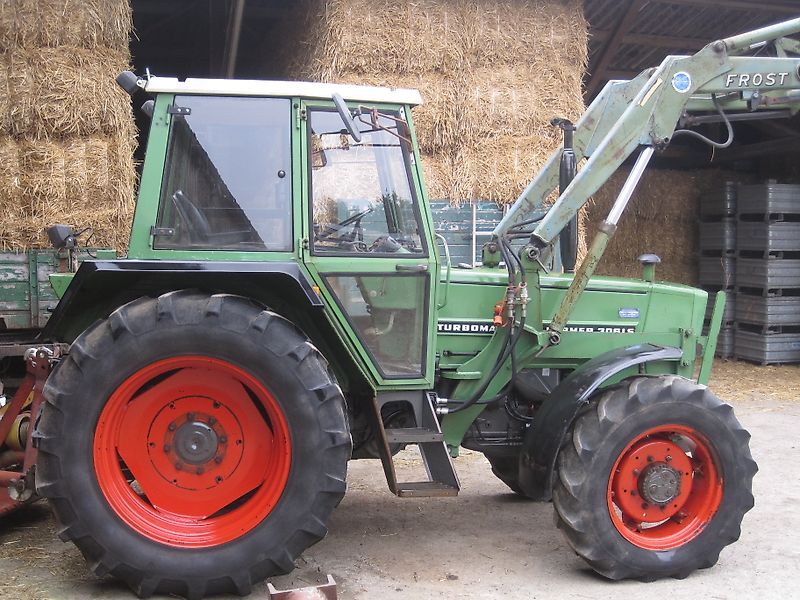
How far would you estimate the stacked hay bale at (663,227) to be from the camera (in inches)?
468

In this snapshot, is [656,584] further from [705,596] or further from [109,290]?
[109,290]

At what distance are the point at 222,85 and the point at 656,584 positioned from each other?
9.90ft

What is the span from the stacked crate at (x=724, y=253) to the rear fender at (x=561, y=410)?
731cm

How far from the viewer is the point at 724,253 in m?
11.2

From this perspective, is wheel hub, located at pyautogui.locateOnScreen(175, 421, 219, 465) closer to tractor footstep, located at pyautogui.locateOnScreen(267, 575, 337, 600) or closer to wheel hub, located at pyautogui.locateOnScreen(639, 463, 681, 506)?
tractor footstep, located at pyautogui.locateOnScreen(267, 575, 337, 600)

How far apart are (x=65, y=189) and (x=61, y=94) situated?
28.4 inches

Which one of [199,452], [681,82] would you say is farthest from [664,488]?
[199,452]

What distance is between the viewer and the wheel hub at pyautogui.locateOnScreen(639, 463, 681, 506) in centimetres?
406

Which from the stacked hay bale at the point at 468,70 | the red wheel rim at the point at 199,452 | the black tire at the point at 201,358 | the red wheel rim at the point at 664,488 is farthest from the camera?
the stacked hay bale at the point at 468,70

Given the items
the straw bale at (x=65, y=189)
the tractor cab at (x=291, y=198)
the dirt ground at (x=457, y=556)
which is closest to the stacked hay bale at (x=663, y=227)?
the dirt ground at (x=457, y=556)

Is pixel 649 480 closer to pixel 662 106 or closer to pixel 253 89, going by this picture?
pixel 662 106

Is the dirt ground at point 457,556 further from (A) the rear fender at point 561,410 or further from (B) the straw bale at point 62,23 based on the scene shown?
(B) the straw bale at point 62,23

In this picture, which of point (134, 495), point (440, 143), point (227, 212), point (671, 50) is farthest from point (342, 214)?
point (671, 50)

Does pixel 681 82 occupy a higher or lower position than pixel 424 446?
higher
